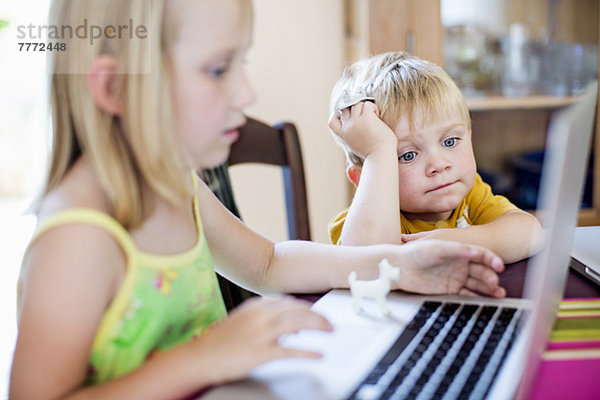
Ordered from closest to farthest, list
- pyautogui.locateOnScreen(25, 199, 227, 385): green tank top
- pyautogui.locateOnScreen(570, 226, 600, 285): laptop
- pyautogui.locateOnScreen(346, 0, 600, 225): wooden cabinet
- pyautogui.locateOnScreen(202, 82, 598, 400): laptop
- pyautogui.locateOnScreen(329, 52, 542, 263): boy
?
pyautogui.locateOnScreen(202, 82, 598, 400): laptop < pyautogui.locateOnScreen(25, 199, 227, 385): green tank top < pyautogui.locateOnScreen(570, 226, 600, 285): laptop < pyautogui.locateOnScreen(329, 52, 542, 263): boy < pyautogui.locateOnScreen(346, 0, 600, 225): wooden cabinet

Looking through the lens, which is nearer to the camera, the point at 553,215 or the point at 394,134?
the point at 553,215

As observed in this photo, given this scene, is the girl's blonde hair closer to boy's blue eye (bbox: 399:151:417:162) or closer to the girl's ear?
the girl's ear

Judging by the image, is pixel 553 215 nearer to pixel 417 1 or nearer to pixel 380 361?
pixel 380 361

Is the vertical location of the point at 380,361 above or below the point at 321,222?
above

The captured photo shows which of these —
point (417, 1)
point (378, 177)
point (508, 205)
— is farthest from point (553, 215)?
point (417, 1)

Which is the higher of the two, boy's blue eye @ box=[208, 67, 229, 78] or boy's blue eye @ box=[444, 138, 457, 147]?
boy's blue eye @ box=[208, 67, 229, 78]

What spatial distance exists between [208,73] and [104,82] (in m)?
0.10

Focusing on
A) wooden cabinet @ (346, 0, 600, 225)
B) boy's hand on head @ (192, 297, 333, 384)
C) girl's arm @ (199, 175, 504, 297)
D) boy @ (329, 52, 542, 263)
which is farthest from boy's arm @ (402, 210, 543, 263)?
wooden cabinet @ (346, 0, 600, 225)

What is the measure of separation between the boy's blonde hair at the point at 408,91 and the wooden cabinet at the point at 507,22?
0.94 metres

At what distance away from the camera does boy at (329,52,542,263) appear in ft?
2.84

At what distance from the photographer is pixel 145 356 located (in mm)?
570

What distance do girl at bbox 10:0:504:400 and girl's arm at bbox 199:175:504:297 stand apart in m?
0.02

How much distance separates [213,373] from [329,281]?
293mm

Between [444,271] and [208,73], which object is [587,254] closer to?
[444,271]
